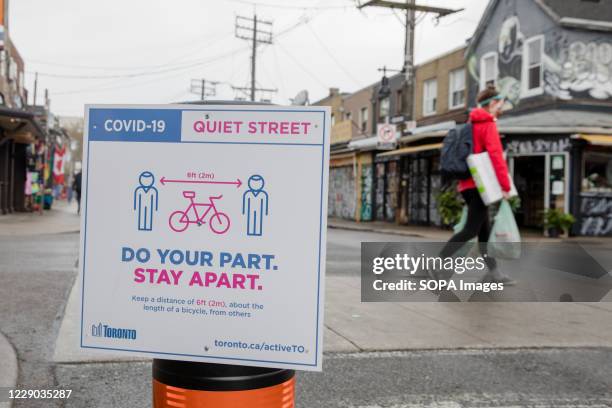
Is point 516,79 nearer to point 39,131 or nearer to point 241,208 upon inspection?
point 39,131

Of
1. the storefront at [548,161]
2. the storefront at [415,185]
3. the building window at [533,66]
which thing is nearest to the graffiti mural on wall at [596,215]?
the storefront at [548,161]

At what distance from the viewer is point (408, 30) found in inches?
854

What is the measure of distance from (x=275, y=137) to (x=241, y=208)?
24cm

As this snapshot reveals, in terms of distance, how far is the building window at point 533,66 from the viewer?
63.1 ft

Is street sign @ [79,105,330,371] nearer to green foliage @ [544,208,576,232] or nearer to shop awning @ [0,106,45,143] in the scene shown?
green foliage @ [544,208,576,232]

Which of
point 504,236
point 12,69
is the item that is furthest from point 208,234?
point 12,69

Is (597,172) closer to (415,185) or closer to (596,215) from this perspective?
(596,215)

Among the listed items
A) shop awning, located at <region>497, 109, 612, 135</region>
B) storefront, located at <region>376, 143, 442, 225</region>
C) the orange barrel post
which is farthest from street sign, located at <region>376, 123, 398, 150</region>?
the orange barrel post

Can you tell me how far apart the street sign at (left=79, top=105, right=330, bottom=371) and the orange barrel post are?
0.04 metres

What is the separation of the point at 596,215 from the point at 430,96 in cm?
937

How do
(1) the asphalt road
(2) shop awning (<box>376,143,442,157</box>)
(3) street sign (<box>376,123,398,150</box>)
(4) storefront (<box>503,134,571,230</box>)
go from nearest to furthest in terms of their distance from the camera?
(1) the asphalt road < (4) storefront (<box>503,134,571,230</box>) < (2) shop awning (<box>376,143,442,157</box>) < (3) street sign (<box>376,123,398,150</box>)

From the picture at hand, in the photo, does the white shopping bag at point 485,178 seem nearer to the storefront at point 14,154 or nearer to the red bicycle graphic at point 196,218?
the red bicycle graphic at point 196,218

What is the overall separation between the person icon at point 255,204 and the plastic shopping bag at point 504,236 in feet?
16.4

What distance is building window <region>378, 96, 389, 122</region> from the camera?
29.9 m
